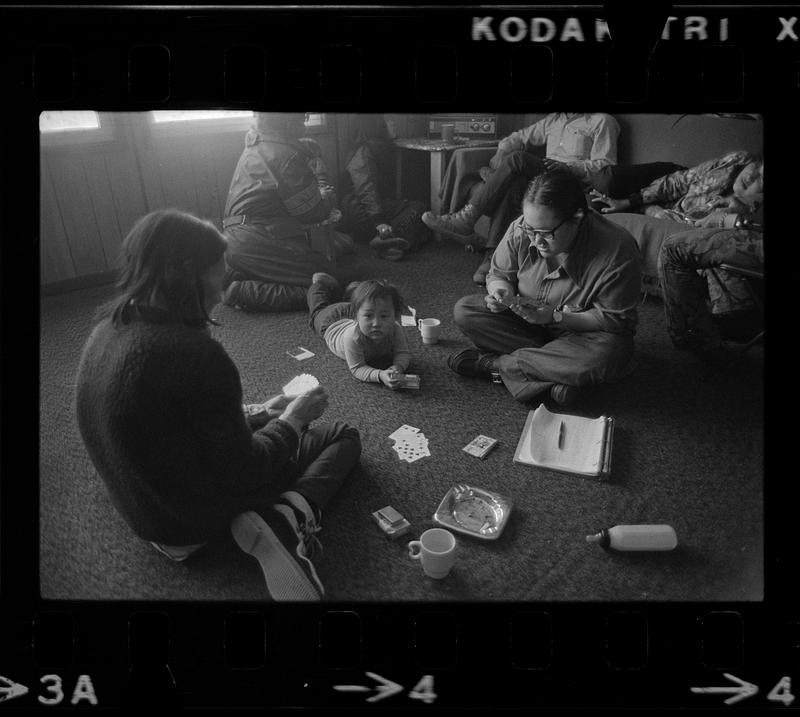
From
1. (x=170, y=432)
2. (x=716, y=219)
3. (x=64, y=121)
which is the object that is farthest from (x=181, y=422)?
(x=716, y=219)

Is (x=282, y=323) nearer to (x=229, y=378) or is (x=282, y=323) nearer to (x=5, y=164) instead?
(x=229, y=378)

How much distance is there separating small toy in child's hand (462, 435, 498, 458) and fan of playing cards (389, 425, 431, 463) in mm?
87

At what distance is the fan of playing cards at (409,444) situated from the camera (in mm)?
1198

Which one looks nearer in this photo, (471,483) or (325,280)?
(471,483)

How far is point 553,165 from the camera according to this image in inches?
58.4

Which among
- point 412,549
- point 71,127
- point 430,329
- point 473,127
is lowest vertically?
point 412,549

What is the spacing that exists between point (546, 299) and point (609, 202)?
1.08ft

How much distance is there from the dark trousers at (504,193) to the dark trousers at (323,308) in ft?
1.22

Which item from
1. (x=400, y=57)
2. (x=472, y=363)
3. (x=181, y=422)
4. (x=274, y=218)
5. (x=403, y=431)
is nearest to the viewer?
(x=400, y=57)

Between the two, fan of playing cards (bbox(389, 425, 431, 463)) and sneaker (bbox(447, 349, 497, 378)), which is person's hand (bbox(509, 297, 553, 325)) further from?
fan of playing cards (bbox(389, 425, 431, 463))

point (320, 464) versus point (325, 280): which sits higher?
point (325, 280)

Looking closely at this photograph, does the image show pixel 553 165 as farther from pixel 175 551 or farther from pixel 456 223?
pixel 175 551
